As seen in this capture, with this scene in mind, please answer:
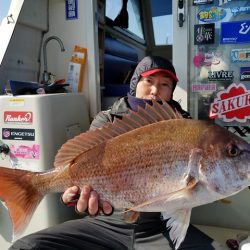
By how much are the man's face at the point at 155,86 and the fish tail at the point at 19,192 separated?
3.31 ft

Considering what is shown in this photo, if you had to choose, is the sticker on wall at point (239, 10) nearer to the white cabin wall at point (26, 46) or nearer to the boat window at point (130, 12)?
the white cabin wall at point (26, 46)

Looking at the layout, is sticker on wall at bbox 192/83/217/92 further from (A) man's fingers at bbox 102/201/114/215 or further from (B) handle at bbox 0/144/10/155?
(B) handle at bbox 0/144/10/155

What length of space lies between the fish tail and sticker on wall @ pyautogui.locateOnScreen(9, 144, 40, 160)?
83 centimetres

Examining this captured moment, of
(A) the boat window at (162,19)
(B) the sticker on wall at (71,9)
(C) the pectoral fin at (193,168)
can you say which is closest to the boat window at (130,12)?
Result: (A) the boat window at (162,19)

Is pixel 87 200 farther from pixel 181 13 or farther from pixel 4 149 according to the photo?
pixel 181 13

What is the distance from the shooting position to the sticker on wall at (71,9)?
310 cm

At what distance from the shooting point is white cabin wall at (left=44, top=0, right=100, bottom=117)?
121 inches

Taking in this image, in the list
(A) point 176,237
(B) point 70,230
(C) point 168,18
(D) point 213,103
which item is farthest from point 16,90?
(C) point 168,18

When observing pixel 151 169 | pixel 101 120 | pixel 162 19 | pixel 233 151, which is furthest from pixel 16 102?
pixel 162 19

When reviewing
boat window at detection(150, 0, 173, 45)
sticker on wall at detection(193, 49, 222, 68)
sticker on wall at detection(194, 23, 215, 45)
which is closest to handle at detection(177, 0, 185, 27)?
sticker on wall at detection(194, 23, 215, 45)

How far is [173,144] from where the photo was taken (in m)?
1.39

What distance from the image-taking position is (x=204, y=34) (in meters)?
2.61

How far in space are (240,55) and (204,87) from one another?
1.20ft

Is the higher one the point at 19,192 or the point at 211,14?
the point at 211,14
